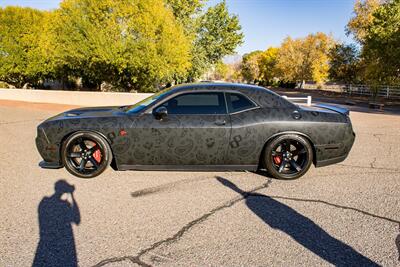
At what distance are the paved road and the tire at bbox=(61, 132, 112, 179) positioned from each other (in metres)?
0.16

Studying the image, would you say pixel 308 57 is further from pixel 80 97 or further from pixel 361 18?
pixel 80 97

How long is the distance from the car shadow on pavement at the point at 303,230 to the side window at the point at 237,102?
51.2 inches

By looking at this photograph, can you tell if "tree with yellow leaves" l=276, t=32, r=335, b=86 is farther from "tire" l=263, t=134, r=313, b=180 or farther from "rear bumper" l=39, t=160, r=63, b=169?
"rear bumper" l=39, t=160, r=63, b=169

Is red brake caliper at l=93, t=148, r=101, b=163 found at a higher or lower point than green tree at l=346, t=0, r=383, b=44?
lower

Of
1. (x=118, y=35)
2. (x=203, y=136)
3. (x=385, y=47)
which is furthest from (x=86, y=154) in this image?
(x=385, y=47)

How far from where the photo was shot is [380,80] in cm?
2248

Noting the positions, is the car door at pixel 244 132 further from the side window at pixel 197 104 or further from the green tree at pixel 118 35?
the green tree at pixel 118 35

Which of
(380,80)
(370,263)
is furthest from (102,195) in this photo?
(380,80)

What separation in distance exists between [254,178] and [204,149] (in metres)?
0.98

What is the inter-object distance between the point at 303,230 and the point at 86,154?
331cm

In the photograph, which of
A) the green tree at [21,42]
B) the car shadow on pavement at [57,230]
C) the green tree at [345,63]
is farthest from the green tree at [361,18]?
the car shadow on pavement at [57,230]

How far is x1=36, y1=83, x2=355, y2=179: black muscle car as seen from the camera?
424cm

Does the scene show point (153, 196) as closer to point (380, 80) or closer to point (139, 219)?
point (139, 219)

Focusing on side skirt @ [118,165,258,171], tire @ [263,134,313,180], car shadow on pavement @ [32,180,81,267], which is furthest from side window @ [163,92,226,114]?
car shadow on pavement @ [32,180,81,267]
